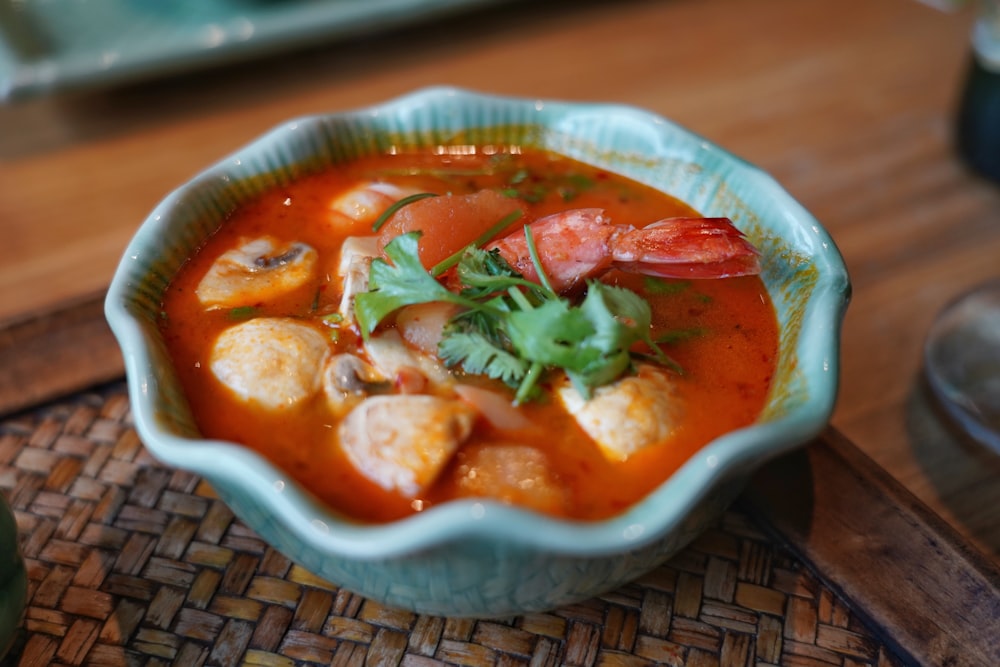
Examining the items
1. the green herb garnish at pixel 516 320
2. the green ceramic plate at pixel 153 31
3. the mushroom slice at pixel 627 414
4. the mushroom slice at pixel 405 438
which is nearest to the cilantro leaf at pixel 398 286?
the green herb garnish at pixel 516 320

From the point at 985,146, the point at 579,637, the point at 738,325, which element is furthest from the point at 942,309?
the point at 579,637

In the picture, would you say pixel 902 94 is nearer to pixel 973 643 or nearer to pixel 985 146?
pixel 985 146

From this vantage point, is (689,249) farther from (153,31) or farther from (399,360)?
(153,31)

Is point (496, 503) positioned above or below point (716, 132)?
above

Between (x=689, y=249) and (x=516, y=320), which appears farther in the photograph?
(x=689, y=249)

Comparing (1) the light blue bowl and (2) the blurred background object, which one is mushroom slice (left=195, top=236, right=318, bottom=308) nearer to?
(1) the light blue bowl

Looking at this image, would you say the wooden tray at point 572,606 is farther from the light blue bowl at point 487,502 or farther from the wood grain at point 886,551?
the light blue bowl at point 487,502

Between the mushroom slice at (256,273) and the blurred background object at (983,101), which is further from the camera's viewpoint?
the blurred background object at (983,101)

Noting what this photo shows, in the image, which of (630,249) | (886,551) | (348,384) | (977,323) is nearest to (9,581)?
(348,384)
